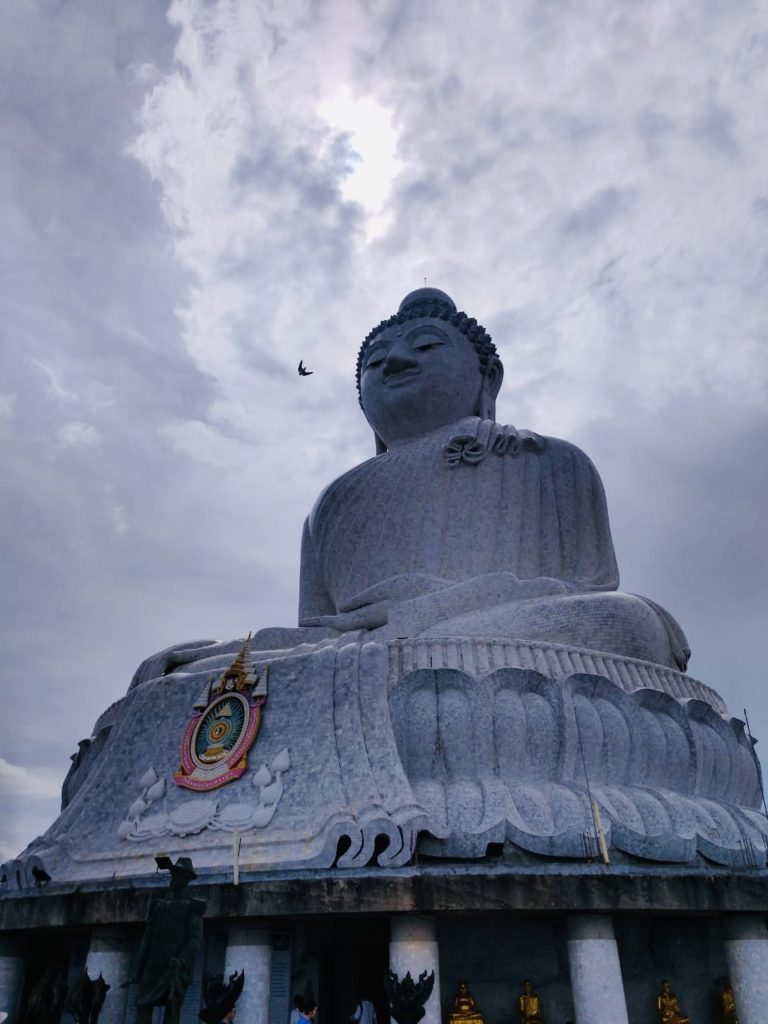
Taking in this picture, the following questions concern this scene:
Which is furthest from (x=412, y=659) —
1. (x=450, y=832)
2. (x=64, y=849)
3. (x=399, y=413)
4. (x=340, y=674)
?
(x=399, y=413)

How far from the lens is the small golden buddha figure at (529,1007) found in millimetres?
5637

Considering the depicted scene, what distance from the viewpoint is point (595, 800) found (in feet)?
20.3

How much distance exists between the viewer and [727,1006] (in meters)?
5.88

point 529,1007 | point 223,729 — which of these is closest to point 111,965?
point 223,729

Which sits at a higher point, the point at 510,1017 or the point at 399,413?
the point at 399,413

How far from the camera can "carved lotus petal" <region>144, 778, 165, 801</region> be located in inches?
272

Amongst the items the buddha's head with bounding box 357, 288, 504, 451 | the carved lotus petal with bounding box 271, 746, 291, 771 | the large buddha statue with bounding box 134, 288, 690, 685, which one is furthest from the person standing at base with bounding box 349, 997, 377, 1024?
the buddha's head with bounding box 357, 288, 504, 451

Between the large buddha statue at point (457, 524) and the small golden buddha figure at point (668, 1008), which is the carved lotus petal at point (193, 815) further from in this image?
the small golden buddha figure at point (668, 1008)

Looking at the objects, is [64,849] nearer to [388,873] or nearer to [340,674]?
[340,674]

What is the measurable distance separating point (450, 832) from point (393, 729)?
111 cm

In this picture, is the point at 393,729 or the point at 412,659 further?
the point at 412,659

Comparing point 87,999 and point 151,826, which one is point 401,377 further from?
point 87,999

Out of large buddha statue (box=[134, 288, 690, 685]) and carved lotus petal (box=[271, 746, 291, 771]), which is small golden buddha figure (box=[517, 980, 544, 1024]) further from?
large buddha statue (box=[134, 288, 690, 685])

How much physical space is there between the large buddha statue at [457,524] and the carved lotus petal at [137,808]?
8.44 feet
